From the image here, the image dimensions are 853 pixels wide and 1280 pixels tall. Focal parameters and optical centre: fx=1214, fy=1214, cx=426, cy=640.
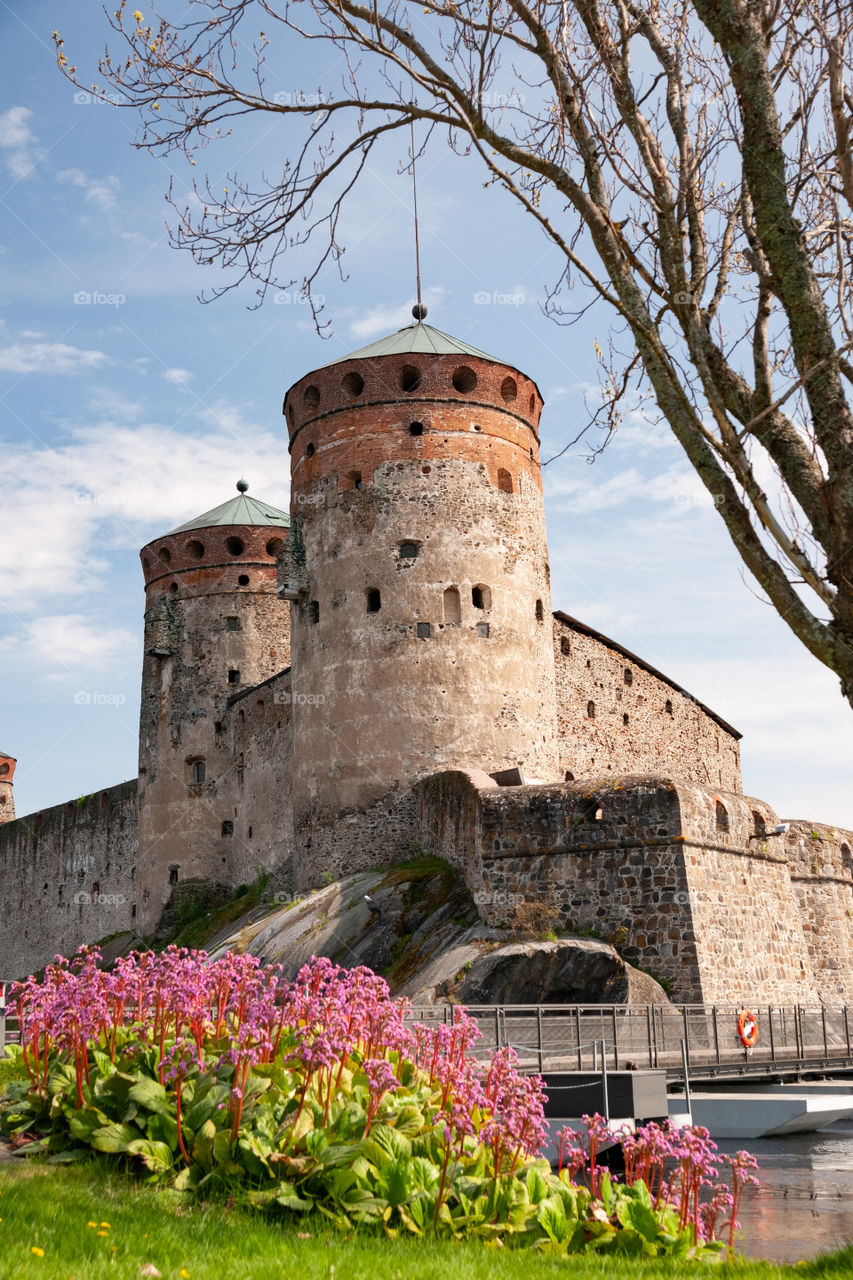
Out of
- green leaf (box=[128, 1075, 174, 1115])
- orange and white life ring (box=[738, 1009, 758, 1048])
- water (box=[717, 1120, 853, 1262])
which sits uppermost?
green leaf (box=[128, 1075, 174, 1115])

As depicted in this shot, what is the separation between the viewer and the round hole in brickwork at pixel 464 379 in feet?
83.7

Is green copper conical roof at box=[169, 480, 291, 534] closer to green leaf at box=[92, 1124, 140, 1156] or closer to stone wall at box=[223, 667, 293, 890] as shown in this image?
stone wall at box=[223, 667, 293, 890]

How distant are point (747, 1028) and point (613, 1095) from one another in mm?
4510

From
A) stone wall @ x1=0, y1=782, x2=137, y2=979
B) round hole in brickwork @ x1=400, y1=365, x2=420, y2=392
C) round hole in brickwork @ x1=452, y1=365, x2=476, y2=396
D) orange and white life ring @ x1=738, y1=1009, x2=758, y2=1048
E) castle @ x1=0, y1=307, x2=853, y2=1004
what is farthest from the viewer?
stone wall @ x1=0, y1=782, x2=137, y2=979

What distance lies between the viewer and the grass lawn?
470 cm

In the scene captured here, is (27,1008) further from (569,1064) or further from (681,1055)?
(681,1055)

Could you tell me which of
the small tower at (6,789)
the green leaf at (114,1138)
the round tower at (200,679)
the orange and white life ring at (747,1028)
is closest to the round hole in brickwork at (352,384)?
the round tower at (200,679)

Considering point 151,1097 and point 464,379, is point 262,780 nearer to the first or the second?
point 464,379

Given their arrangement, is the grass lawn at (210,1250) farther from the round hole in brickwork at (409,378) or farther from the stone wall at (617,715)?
the stone wall at (617,715)

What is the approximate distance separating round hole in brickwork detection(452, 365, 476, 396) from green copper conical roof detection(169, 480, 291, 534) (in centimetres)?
980

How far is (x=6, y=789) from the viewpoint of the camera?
55.0m

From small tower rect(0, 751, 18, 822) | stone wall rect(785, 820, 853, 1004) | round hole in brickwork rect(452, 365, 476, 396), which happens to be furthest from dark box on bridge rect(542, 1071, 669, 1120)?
small tower rect(0, 751, 18, 822)

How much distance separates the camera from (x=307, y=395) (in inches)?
1042

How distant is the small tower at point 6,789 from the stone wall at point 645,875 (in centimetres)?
3918
